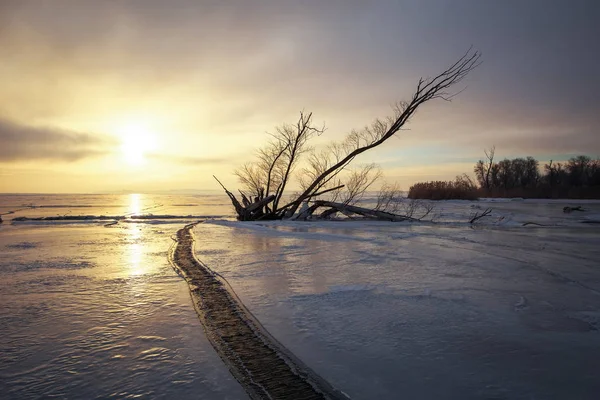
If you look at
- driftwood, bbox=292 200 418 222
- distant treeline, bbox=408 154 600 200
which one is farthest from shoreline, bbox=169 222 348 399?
distant treeline, bbox=408 154 600 200

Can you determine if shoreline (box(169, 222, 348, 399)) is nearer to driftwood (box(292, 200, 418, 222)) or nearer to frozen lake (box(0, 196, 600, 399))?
frozen lake (box(0, 196, 600, 399))

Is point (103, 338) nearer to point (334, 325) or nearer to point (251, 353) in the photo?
point (251, 353)

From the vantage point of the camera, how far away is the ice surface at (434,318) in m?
2.04

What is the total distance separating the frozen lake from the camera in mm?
2012

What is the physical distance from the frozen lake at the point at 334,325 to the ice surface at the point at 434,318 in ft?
0.04

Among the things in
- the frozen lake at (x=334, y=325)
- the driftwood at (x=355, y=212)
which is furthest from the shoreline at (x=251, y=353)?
the driftwood at (x=355, y=212)

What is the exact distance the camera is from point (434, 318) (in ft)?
10.2

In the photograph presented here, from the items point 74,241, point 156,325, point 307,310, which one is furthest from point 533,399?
point 74,241

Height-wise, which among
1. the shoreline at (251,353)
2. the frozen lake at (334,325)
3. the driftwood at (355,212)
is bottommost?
the shoreline at (251,353)

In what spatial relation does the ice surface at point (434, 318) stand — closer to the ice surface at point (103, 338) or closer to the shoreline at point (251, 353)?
the shoreline at point (251, 353)

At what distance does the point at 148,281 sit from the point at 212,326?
1982 mm

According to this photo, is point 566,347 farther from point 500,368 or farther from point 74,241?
point 74,241

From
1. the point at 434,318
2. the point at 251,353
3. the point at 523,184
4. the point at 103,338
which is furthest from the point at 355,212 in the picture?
the point at 523,184

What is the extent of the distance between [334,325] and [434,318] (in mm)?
948
